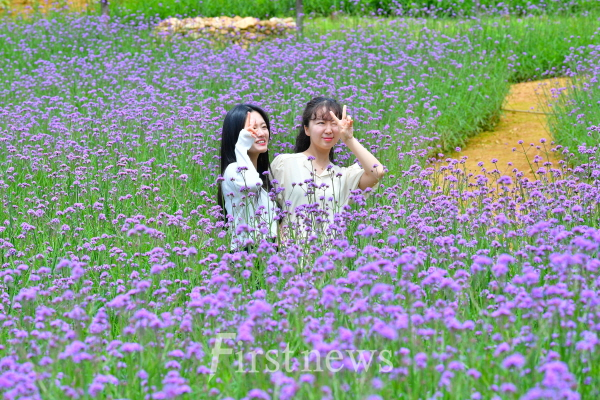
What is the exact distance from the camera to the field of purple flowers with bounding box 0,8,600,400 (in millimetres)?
2502

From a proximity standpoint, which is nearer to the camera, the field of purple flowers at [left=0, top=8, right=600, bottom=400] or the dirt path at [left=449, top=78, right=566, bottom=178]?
the field of purple flowers at [left=0, top=8, right=600, bottom=400]

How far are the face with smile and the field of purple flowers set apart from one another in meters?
0.49

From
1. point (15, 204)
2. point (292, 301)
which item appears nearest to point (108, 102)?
point (15, 204)

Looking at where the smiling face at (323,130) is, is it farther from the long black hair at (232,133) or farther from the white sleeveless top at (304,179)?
the long black hair at (232,133)

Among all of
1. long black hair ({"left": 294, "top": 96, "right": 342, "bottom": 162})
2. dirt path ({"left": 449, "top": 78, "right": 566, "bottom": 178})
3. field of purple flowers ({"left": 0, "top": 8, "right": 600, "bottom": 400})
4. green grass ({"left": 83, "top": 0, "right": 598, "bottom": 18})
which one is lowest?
dirt path ({"left": 449, "top": 78, "right": 566, "bottom": 178})

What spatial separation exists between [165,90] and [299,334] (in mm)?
5606

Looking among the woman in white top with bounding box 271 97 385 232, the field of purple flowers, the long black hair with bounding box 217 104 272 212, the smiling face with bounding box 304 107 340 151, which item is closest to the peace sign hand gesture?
the woman in white top with bounding box 271 97 385 232

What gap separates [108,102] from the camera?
24.4 feet

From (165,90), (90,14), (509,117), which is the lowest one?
(509,117)

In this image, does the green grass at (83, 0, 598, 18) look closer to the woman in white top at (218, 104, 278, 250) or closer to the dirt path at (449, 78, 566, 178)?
the dirt path at (449, 78, 566, 178)

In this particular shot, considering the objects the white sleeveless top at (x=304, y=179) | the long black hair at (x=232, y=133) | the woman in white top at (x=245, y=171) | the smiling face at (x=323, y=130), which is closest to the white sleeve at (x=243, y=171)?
the woman in white top at (x=245, y=171)

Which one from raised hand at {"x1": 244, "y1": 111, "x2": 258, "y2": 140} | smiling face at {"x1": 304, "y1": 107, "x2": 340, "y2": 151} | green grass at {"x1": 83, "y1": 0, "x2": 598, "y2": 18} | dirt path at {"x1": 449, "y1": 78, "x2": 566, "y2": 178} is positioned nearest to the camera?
raised hand at {"x1": 244, "y1": 111, "x2": 258, "y2": 140}

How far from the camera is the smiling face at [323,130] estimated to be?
191 inches

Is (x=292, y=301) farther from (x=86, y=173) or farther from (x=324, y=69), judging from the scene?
(x=324, y=69)
